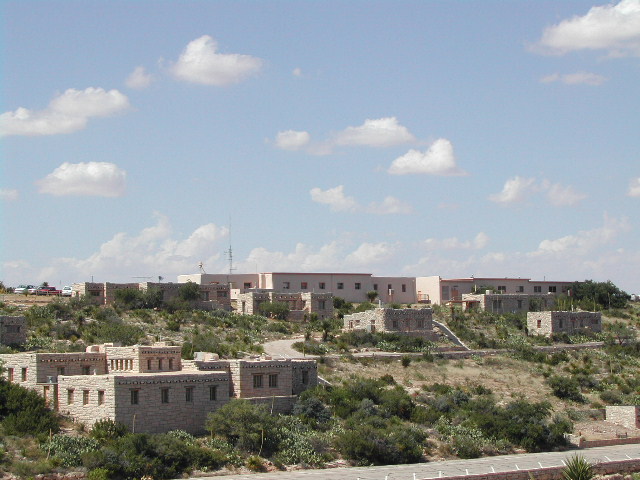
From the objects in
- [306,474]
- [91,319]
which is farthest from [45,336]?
[306,474]

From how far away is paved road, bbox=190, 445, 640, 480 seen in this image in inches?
1651

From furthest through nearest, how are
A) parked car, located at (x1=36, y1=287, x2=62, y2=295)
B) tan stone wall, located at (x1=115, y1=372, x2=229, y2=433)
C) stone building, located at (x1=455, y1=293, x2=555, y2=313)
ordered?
stone building, located at (x1=455, y1=293, x2=555, y2=313) < parked car, located at (x1=36, y1=287, x2=62, y2=295) < tan stone wall, located at (x1=115, y1=372, x2=229, y2=433)

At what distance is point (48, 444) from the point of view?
138ft

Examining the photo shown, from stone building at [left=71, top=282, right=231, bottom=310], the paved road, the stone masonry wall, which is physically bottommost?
the paved road

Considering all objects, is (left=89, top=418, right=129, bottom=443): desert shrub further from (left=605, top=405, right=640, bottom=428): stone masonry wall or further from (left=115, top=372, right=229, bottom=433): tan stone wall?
(left=605, top=405, right=640, bottom=428): stone masonry wall

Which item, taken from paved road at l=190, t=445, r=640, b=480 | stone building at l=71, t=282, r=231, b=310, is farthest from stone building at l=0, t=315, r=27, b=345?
paved road at l=190, t=445, r=640, b=480

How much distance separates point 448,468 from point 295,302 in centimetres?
4283

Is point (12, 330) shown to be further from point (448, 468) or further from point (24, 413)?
point (448, 468)

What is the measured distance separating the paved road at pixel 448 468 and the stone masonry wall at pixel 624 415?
22.7 feet

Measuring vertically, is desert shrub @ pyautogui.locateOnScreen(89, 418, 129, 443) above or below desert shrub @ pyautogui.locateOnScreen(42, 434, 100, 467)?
above

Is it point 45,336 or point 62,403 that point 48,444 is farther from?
point 45,336

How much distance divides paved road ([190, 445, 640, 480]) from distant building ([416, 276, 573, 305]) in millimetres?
48445

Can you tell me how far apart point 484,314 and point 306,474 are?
48.0 metres

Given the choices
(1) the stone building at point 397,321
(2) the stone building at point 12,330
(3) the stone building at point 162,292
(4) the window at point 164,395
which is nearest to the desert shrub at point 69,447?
(4) the window at point 164,395
